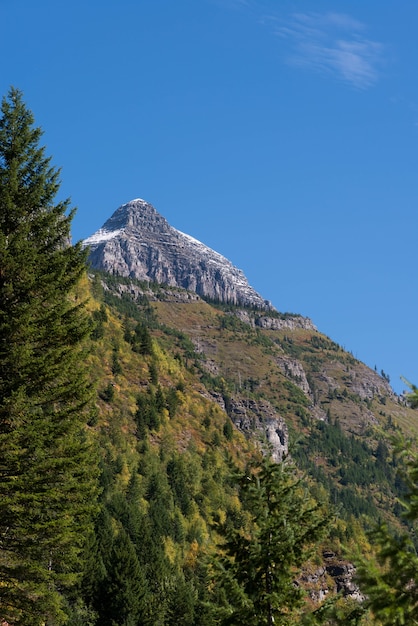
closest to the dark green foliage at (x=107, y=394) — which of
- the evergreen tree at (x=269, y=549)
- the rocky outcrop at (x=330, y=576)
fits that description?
the rocky outcrop at (x=330, y=576)

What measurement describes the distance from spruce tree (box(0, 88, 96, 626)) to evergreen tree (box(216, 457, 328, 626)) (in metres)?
6.44

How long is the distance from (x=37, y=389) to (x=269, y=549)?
9441 millimetres

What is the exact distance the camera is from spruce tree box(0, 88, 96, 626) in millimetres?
21703

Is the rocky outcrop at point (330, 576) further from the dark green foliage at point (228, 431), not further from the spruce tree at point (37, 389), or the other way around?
the spruce tree at point (37, 389)

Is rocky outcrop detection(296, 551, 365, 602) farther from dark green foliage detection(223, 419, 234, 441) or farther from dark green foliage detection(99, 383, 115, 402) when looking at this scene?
dark green foliage detection(99, 383, 115, 402)

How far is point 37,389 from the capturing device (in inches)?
903

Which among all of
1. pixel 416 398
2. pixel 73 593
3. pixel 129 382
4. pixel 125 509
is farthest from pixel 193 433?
pixel 416 398

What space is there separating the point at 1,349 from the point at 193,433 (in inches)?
4863

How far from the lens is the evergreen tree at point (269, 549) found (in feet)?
57.2

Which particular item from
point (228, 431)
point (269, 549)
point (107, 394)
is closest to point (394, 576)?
point (269, 549)

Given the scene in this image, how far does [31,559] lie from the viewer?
22219 mm

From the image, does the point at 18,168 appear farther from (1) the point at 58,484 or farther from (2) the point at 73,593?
(2) the point at 73,593

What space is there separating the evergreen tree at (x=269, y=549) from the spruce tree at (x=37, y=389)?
6.44 meters

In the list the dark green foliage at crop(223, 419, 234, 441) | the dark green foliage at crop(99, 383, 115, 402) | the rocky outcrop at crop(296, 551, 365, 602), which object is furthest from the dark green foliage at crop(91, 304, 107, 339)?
the rocky outcrop at crop(296, 551, 365, 602)
